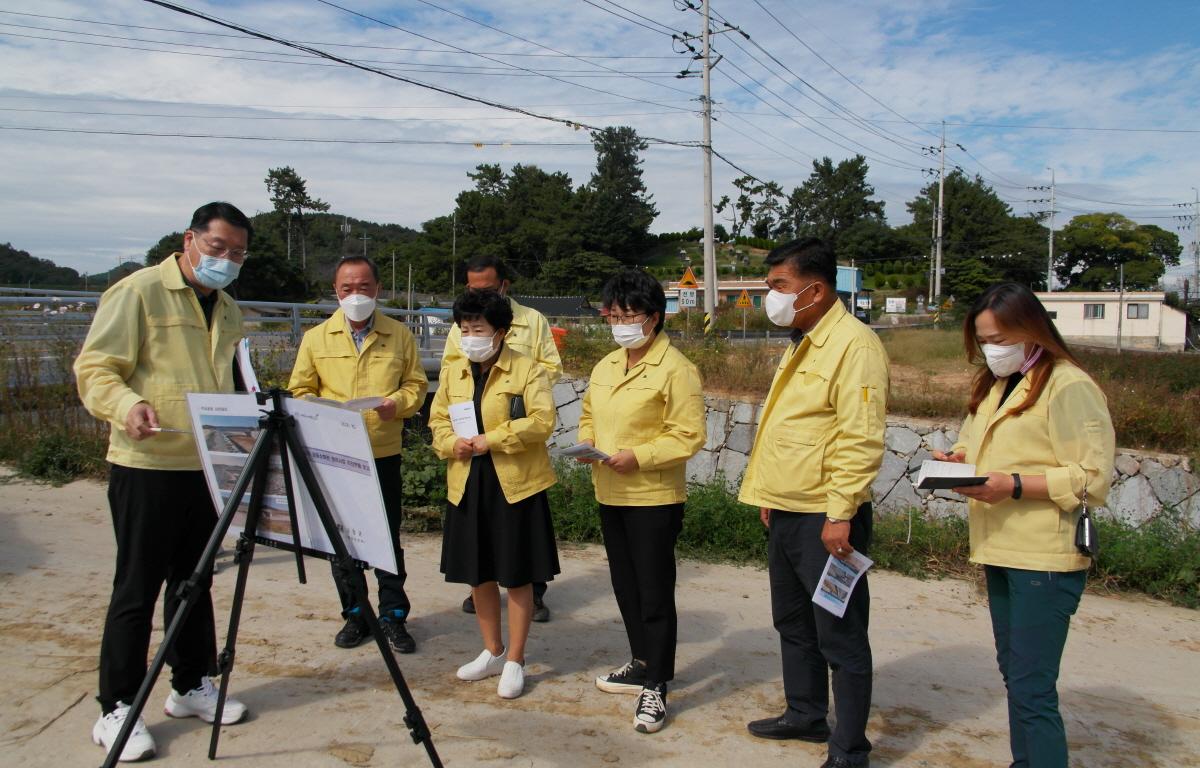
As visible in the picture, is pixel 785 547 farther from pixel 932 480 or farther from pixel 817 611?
pixel 932 480

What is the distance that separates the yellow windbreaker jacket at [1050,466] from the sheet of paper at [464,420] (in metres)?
2.09

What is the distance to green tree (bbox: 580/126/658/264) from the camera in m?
→ 74.9

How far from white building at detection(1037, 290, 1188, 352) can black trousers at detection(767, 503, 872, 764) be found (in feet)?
150

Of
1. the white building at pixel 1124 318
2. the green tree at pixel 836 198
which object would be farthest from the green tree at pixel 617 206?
the white building at pixel 1124 318

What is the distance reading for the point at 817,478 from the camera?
3.13m

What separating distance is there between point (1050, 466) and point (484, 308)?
2.34 m

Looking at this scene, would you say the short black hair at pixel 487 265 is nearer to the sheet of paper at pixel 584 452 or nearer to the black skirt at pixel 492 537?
the black skirt at pixel 492 537

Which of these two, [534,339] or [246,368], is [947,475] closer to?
[246,368]

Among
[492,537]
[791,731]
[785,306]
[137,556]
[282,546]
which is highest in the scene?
[785,306]

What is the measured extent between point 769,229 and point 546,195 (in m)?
32.1

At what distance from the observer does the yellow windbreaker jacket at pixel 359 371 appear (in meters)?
4.21

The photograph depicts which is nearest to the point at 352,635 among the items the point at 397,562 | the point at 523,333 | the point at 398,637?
the point at 398,637

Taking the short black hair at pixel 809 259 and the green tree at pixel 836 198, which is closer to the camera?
the short black hair at pixel 809 259

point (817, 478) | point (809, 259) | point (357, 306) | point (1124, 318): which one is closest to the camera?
point (817, 478)
